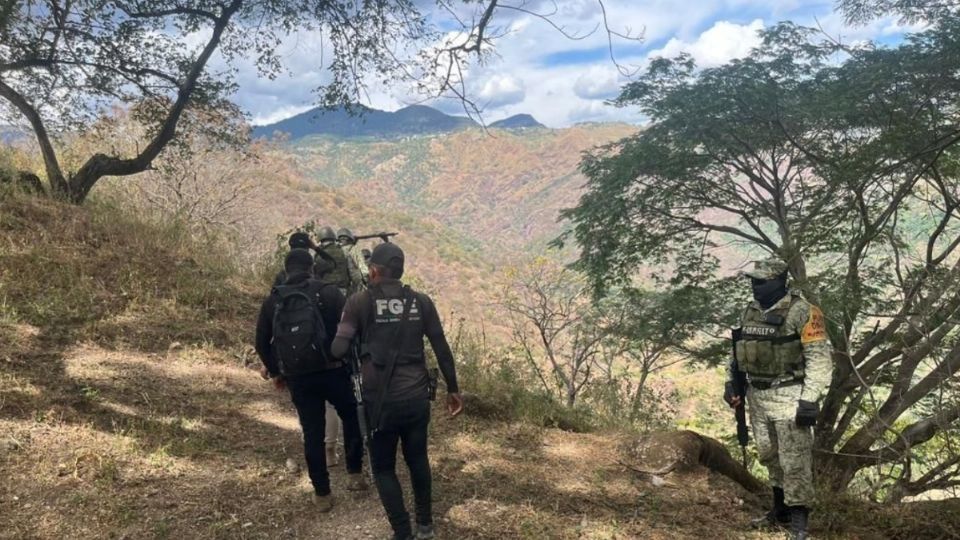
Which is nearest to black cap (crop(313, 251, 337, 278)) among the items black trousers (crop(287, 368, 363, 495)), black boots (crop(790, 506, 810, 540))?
black trousers (crop(287, 368, 363, 495))

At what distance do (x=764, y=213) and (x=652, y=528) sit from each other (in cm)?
957

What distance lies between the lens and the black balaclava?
13.2 feet

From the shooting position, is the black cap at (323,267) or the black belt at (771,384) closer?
the black belt at (771,384)

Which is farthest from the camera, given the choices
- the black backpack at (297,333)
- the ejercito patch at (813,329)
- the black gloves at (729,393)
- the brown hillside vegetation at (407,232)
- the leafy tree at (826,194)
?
the brown hillside vegetation at (407,232)

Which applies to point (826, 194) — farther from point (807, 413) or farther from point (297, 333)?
point (297, 333)

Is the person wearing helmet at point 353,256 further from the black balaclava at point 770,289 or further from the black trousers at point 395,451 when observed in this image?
the black balaclava at point 770,289

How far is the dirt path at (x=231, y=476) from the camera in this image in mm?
3795

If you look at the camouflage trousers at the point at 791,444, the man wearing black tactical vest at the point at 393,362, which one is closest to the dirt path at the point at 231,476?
the camouflage trousers at the point at 791,444

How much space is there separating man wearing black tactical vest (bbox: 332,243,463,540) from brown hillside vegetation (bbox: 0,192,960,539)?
65 centimetres

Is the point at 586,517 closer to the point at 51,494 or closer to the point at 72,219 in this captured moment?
the point at 51,494

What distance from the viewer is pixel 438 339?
3.49 meters

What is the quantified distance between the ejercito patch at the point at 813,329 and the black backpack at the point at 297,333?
3.03 metres

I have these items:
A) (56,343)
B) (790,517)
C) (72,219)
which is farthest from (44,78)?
(790,517)

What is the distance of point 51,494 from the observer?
379 centimetres
